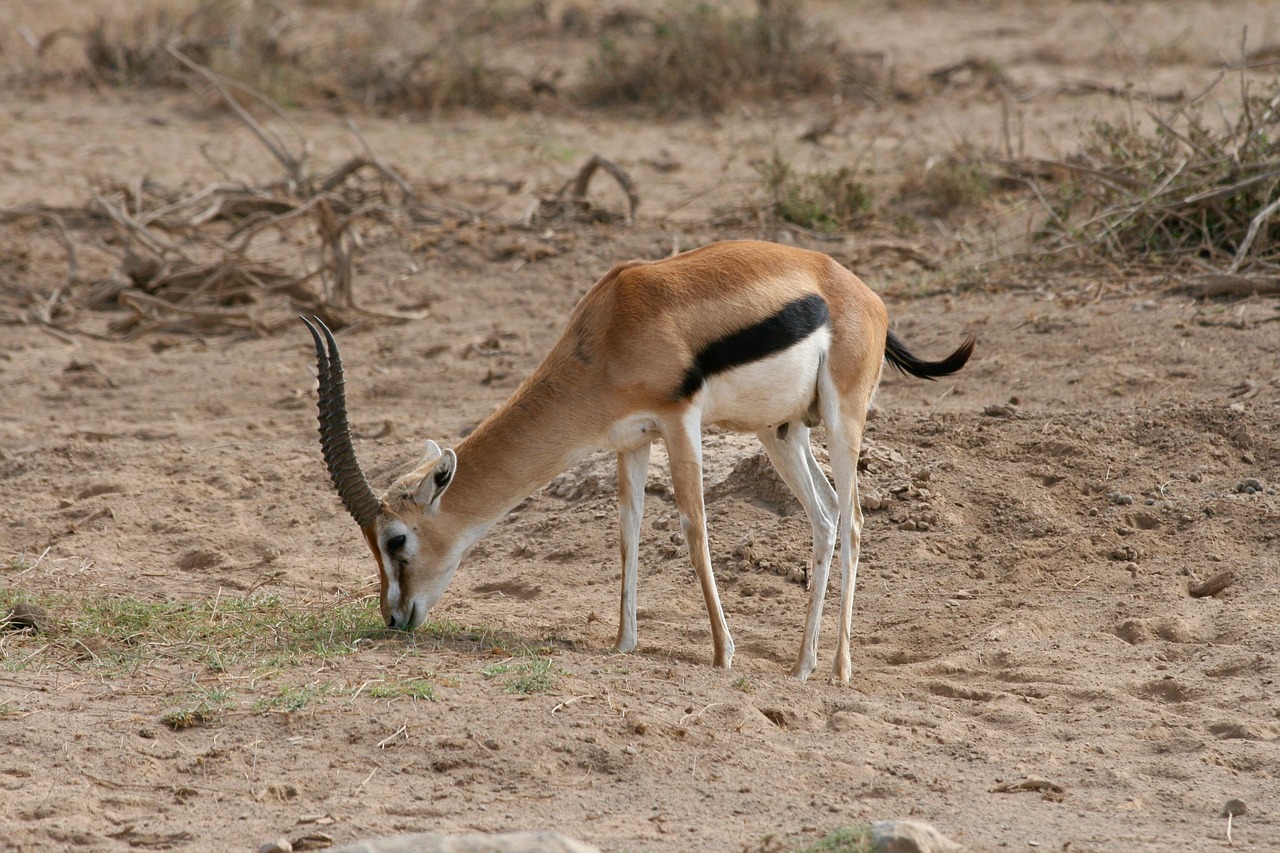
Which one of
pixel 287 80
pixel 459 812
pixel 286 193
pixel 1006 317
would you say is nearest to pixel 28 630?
pixel 459 812

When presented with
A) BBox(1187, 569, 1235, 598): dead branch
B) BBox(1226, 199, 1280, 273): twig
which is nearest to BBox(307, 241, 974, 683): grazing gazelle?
BBox(1187, 569, 1235, 598): dead branch

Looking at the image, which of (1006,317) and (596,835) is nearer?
(596,835)

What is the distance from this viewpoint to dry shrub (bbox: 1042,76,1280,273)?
9453 millimetres

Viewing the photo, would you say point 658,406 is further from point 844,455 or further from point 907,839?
point 907,839

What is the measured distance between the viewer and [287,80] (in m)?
17.0

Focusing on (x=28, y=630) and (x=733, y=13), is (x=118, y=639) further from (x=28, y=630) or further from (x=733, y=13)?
(x=733, y=13)

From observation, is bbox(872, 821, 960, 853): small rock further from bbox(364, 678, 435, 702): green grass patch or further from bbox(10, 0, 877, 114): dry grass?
bbox(10, 0, 877, 114): dry grass

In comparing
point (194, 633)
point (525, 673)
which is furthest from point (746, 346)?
Answer: point (194, 633)

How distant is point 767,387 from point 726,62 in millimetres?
10918

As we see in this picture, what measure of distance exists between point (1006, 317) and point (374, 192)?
22.4 ft

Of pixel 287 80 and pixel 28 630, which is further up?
pixel 287 80

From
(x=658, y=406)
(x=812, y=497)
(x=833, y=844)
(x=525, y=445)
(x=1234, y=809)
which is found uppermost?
(x=658, y=406)

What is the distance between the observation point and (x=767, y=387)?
229 inches

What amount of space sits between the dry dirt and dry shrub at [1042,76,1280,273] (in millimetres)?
475
